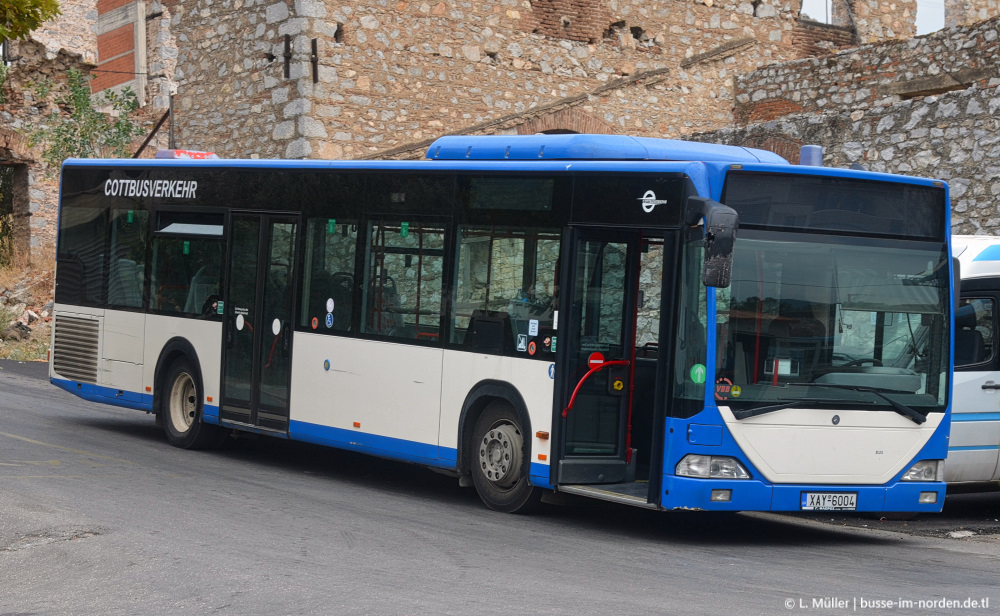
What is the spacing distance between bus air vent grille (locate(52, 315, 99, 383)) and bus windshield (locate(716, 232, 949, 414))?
8.34m

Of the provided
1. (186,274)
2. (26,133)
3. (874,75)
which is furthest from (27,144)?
(874,75)

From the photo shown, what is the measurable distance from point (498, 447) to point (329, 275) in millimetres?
2552

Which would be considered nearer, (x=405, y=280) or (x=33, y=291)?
(x=405, y=280)

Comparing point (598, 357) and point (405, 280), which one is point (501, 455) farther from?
point (405, 280)

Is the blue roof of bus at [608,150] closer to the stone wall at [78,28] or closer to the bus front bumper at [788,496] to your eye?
the bus front bumper at [788,496]

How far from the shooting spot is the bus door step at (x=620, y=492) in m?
8.76

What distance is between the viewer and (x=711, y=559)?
8266mm

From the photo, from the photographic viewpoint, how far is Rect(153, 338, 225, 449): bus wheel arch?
13.0 metres

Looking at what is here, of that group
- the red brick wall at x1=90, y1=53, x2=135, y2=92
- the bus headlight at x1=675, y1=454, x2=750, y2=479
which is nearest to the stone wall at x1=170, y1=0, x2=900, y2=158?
the bus headlight at x1=675, y1=454, x2=750, y2=479

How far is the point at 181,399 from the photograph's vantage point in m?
13.4

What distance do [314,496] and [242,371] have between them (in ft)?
7.78

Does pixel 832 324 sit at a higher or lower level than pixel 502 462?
higher

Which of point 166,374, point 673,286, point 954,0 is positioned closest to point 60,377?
point 166,374

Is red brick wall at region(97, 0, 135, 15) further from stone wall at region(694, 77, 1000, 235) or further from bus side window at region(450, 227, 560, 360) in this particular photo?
bus side window at region(450, 227, 560, 360)
